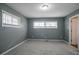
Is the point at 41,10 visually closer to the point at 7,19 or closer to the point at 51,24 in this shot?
the point at 7,19

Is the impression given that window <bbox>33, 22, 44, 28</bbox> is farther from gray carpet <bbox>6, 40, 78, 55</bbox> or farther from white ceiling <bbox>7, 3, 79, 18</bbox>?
gray carpet <bbox>6, 40, 78, 55</bbox>

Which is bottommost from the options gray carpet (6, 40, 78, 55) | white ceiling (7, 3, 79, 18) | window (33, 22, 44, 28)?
gray carpet (6, 40, 78, 55)

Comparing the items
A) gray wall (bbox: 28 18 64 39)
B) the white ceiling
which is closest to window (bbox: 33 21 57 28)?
gray wall (bbox: 28 18 64 39)

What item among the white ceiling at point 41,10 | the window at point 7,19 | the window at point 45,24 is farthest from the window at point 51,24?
the window at point 7,19

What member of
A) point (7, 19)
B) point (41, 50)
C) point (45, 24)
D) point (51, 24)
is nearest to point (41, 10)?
point (7, 19)

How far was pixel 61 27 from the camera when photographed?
25.7 feet

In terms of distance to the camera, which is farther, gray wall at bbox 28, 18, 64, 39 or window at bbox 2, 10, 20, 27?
gray wall at bbox 28, 18, 64, 39

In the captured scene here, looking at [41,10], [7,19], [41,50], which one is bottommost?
[41,50]

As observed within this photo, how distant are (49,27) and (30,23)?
1903 mm

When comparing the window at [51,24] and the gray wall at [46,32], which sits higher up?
the window at [51,24]

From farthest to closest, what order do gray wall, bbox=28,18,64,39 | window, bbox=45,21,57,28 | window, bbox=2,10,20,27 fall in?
1. window, bbox=45,21,57,28
2. gray wall, bbox=28,18,64,39
3. window, bbox=2,10,20,27

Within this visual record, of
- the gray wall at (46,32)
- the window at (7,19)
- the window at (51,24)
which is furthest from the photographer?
the window at (51,24)

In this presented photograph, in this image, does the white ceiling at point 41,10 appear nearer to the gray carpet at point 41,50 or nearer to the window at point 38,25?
the gray carpet at point 41,50
